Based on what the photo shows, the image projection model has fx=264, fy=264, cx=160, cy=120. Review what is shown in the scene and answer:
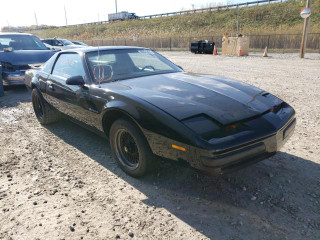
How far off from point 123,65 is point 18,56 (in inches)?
215

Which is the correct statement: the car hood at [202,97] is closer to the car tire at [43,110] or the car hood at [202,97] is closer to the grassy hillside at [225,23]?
the car tire at [43,110]

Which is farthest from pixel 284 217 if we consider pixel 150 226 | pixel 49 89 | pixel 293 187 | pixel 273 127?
pixel 49 89

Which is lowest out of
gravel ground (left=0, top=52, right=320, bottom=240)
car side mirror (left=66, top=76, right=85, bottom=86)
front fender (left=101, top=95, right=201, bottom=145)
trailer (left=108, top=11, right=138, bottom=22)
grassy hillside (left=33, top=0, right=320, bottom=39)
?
gravel ground (left=0, top=52, right=320, bottom=240)

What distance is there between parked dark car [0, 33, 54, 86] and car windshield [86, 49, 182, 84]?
406 centimetres

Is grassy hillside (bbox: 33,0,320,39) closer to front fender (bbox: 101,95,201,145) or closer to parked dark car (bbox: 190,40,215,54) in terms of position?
parked dark car (bbox: 190,40,215,54)

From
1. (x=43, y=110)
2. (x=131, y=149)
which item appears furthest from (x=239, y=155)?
(x=43, y=110)

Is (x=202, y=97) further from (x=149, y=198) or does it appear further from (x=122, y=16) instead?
(x=122, y=16)

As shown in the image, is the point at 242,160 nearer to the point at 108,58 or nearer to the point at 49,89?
the point at 108,58

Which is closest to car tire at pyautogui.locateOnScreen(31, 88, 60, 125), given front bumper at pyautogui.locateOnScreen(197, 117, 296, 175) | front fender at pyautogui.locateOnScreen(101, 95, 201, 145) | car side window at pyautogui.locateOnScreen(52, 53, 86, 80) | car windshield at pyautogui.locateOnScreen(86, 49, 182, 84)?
car side window at pyautogui.locateOnScreen(52, 53, 86, 80)

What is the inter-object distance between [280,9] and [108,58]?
40.7m

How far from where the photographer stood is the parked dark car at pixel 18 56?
7.36m

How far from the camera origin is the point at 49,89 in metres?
4.21

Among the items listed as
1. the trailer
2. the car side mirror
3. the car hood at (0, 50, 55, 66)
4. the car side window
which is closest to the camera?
the car side mirror

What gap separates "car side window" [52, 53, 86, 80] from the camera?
3586mm
